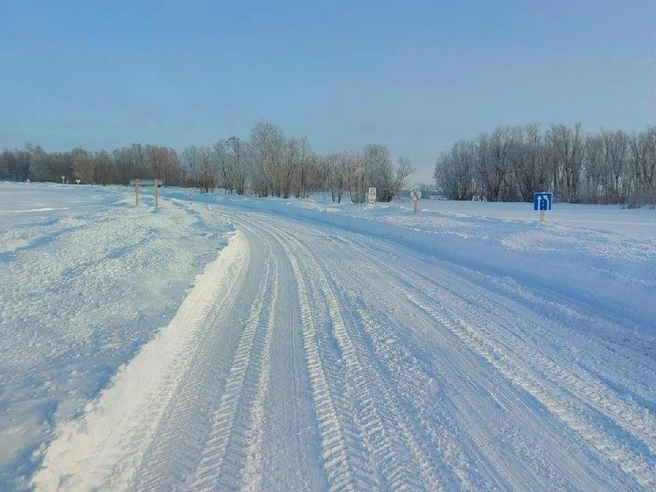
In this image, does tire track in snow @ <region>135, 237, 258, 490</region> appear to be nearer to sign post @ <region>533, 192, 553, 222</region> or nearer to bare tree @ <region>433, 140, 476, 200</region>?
sign post @ <region>533, 192, 553, 222</region>

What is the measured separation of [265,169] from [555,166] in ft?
154

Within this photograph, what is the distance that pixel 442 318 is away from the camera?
19.0 feet

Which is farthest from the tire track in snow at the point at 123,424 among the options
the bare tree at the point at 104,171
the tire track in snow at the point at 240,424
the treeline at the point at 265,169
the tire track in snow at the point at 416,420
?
the bare tree at the point at 104,171

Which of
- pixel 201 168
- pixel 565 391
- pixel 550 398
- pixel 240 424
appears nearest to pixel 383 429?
pixel 240 424

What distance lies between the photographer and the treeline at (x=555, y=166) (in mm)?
58344

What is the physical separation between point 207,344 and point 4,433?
222cm

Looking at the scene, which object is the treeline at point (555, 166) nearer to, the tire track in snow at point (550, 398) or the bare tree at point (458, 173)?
the bare tree at point (458, 173)

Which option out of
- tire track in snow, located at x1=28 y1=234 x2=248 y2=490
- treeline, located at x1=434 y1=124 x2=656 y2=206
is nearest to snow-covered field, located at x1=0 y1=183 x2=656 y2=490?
tire track in snow, located at x1=28 y1=234 x2=248 y2=490

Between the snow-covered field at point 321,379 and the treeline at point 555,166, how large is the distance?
2440 inches

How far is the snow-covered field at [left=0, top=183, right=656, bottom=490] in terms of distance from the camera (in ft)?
8.76

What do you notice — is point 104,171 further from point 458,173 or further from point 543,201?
point 543,201

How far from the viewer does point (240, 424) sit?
10.4 feet

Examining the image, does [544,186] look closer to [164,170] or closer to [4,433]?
[4,433]

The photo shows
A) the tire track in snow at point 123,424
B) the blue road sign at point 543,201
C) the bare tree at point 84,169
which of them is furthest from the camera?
the bare tree at point 84,169
